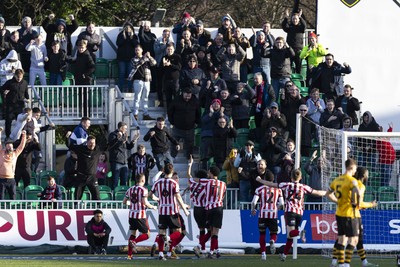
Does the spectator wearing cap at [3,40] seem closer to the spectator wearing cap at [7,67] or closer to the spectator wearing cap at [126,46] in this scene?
the spectator wearing cap at [7,67]

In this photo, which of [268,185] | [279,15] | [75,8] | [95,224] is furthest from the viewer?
[279,15]

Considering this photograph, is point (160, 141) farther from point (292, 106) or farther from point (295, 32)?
point (295, 32)

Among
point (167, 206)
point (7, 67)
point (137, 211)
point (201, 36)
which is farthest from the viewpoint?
point (201, 36)

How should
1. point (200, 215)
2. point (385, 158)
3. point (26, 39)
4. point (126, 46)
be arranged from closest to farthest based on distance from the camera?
point (200, 215) → point (385, 158) → point (26, 39) → point (126, 46)

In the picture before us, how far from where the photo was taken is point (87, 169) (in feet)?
95.0

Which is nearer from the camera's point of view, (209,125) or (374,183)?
(374,183)

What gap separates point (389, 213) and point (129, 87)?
7.39 m

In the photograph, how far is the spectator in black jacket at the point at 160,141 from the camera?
29906mm

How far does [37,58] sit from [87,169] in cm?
372

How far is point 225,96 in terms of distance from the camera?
100ft

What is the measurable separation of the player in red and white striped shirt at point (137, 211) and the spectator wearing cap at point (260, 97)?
5.44m

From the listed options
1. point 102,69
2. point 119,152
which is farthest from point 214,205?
point 102,69

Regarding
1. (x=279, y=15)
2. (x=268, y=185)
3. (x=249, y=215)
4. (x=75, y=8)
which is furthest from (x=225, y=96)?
(x=279, y=15)

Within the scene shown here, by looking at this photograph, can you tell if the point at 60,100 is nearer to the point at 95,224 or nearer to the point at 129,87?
the point at 129,87
